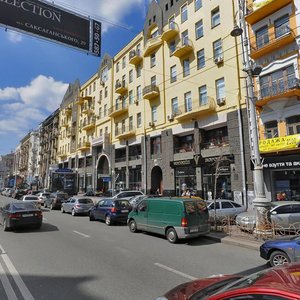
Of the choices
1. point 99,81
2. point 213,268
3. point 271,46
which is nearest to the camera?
point 213,268

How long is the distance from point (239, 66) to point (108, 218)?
1700cm

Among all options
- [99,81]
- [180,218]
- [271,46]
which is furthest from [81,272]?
[99,81]

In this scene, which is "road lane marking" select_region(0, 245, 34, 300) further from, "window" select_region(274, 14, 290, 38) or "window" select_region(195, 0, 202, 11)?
"window" select_region(195, 0, 202, 11)

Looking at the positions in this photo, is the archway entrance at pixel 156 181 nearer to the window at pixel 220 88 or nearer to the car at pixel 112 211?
the window at pixel 220 88

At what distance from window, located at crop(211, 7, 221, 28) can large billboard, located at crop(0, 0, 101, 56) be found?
66.3ft

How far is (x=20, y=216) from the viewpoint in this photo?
1479 centimetres

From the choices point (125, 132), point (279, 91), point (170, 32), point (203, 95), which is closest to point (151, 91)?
point (170, 32)

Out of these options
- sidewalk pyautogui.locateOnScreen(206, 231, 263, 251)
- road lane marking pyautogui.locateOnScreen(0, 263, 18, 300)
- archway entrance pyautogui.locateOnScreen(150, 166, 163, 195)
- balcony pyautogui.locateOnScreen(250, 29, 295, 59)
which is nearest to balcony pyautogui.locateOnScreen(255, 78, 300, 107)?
balcony pyautogui.locateOnScreen(250, 29, 295, 59)

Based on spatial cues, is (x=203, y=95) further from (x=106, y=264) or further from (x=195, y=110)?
(x=106, y=264)

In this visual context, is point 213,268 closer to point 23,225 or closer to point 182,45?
point 23,225

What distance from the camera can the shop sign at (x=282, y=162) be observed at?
1952cm

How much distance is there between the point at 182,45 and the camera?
99.9ft

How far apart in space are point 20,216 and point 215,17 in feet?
80.2

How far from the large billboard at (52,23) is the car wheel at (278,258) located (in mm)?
8718
